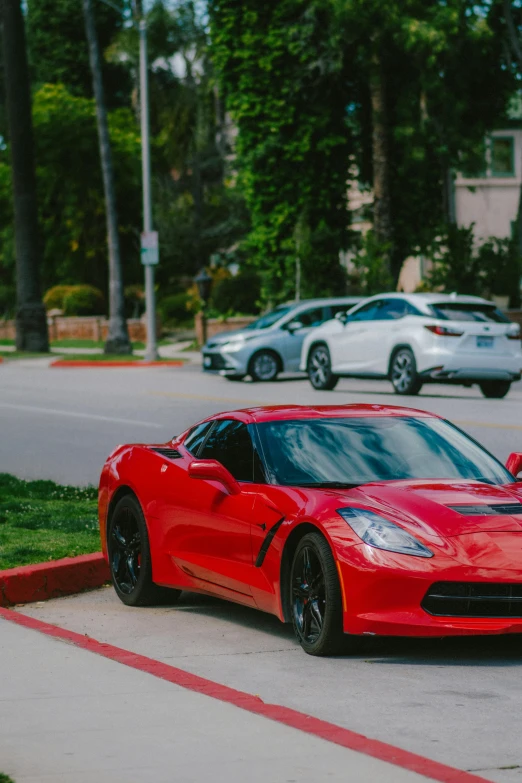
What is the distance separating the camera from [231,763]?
5.29 metres

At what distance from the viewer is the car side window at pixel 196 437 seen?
9258mm

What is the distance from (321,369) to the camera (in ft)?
90.5

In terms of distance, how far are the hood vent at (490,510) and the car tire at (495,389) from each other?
17.7 m

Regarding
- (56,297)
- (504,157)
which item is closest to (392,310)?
(504,157)

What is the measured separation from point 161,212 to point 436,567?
54104mm

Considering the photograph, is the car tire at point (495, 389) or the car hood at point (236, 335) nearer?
the car tire at point (495, 389)

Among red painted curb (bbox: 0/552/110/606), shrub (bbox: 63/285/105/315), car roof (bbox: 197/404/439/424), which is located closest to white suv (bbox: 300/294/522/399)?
red painted curb (bbox: 0/552/110/606)

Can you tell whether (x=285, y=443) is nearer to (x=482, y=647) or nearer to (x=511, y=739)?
(x=482, y=647)

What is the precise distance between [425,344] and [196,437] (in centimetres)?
1600

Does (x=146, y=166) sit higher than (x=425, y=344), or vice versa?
(x=146, y=166)

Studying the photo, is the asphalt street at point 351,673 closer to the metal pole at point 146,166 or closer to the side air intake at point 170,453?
the side air intake at point 170,453

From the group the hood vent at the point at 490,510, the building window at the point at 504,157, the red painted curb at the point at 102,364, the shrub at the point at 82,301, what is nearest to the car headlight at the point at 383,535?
the hood vent at the point at 490,510

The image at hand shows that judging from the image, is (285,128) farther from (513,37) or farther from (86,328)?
(86,328)

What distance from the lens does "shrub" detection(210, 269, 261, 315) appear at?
54.8m
